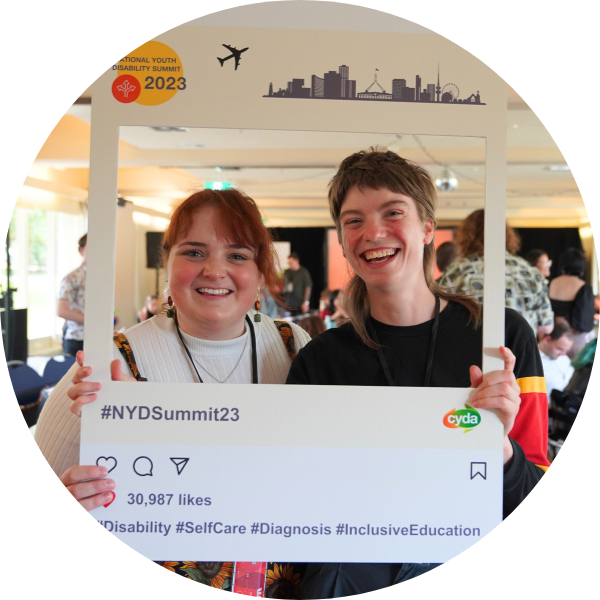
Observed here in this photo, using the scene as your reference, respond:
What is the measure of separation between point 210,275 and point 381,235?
1.48ft

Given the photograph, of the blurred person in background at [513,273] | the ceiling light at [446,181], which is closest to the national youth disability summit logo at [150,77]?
the blurred person in background at [513,273]

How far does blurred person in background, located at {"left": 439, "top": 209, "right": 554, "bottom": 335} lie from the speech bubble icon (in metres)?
1.17

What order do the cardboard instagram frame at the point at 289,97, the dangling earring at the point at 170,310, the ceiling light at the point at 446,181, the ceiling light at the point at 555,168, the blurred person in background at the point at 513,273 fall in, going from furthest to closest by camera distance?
1. the ceiling light at the point at 555,168
2. the ceiling light at the point at 446,181
3. the blurred person in background at the point at 513,273
4. the dangling earring at the point at 170,310
5. the cardboard instagram frame at the point at 289,97

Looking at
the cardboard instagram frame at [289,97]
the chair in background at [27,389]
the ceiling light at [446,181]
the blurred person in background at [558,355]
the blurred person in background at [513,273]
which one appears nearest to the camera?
the cardboard instagram frame at [289,97]

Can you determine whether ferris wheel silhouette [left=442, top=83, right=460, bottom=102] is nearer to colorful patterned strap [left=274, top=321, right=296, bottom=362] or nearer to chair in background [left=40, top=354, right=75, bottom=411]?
colorful patterned strap [left=274, top=321, right=296, bottom=362]

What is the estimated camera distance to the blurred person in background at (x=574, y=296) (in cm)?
439

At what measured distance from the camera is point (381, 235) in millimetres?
1428

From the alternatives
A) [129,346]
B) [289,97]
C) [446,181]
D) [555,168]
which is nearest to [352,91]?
[289,97]

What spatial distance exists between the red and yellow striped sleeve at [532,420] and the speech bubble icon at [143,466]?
3.19 ft

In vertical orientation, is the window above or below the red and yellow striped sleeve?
above

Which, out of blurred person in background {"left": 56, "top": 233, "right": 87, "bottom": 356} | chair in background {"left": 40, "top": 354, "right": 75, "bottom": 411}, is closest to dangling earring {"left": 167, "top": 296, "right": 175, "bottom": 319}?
blurred person in background {"left": 56, "top": 233, "right": 87, "bottom": 356}

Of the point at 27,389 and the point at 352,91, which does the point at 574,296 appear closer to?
the point at 352,91

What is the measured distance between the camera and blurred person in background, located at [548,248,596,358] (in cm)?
439

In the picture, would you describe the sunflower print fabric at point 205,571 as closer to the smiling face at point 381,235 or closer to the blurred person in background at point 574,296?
the smiling face at point 381,235
